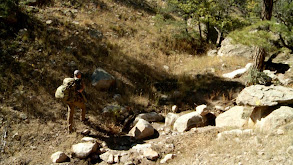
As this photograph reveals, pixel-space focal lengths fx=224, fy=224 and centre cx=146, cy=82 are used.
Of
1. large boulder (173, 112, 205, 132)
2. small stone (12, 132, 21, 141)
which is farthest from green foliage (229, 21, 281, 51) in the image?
small stone (12, 132, 21, 141)

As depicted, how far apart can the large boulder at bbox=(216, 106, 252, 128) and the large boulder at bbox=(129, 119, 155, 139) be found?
1.95m

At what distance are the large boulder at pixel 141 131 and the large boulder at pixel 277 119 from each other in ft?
8.91

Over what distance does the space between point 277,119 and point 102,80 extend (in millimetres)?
5516

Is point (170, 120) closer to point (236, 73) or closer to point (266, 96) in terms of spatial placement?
point (266, 96)

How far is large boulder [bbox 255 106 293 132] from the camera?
477cm

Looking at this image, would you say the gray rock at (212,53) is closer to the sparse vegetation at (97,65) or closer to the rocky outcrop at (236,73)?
the sparse vegetation at (97,65)

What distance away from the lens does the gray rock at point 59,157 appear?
499 cm

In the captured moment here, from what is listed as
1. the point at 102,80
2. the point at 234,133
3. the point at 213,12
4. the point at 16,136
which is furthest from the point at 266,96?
the point at 213,12

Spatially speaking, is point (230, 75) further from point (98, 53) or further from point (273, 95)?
point (98, 53)

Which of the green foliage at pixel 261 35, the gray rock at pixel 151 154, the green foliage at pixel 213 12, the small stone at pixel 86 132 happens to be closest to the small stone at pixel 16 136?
the small stone at pixel 86 132

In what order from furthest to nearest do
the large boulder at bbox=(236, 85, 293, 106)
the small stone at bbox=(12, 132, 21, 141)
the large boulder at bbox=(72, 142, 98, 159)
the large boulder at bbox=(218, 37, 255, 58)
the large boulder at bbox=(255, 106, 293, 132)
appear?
the large boulder at bbox=(218, 37, 255, 58)
the small stone at bbox=(12, 132, 21, 141)
the large boulder at bbox=(72, 142, 98, 159)
the large boulder at bbox=(236, 85, 293, 106)
the large boulder at bbox=(255, 106, 293, 132)

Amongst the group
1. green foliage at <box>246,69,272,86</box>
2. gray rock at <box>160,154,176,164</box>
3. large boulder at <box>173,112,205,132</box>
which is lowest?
gray rock at <box>160,154,176,164</box>

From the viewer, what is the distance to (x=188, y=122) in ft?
20.5

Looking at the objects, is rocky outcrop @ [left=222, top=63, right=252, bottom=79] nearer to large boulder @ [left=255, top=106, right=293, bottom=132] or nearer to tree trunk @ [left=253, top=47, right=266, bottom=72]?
tree trunk @ [left=253, top=47, right=266, bottom=72]
